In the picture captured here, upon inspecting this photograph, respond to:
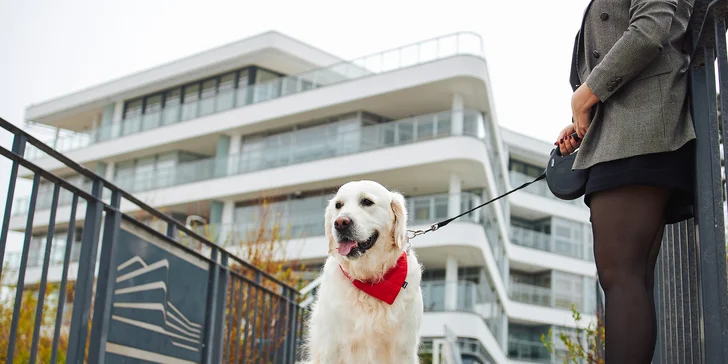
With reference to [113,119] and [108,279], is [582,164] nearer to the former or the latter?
[108,279]

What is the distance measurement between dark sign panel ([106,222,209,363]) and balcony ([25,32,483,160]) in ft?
97.1

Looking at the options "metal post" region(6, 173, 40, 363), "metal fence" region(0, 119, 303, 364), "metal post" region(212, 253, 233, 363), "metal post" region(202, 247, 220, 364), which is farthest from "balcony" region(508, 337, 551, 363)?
"metal post" region(6, 173, 40, 363)

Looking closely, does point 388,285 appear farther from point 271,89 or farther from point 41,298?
point 271,89

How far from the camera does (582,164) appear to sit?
3.16 m

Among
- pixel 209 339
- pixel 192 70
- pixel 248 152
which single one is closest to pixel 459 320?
pixel 248 152

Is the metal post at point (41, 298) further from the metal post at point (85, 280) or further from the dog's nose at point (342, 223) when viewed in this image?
the dog's nose at point (342, 223)

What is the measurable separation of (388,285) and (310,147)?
1292 inches

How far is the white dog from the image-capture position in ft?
15.3

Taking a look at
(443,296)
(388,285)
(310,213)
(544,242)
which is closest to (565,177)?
(388,285)

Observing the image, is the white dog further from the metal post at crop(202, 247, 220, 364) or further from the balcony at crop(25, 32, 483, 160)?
the balcony at crop(25, 32, 483, 160)

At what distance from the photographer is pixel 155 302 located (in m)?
5.63

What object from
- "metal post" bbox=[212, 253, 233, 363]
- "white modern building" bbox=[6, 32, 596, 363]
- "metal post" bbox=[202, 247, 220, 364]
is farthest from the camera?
"white modern building" bbox=[6, 32, 596, 363]

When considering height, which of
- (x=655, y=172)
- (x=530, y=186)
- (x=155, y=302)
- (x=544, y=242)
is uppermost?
(x=530, y=186)

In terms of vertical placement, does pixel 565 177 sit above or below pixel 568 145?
below
